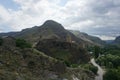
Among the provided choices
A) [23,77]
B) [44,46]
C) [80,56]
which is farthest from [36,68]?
[80,56]

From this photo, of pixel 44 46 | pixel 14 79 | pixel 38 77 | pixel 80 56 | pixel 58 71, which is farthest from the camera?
pixel 80 56

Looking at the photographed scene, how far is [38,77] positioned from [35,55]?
7.07 metres

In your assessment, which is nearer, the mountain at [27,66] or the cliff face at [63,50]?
the mountain at [27,66]

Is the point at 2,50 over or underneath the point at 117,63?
over

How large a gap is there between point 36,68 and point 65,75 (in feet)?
23.2

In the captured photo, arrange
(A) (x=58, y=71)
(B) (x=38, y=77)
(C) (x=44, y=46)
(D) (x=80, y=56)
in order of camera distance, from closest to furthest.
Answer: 1. (B) (x=38, y=77)
2. (A) (x=58, y=71)
3. (C) (x=44, y=46)
4. (D) (x=80, y=56)

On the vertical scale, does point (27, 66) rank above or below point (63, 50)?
below

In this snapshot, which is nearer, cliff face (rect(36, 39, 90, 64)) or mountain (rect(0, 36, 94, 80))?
mountain (rect(0, 36, 94, 80))

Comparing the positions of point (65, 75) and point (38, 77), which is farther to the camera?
point (65, 75)

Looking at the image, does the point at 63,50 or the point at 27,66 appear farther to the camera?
the point at 63,50

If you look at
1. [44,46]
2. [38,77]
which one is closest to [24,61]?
[38,77]

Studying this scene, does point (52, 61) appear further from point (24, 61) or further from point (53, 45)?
point (53, 45)

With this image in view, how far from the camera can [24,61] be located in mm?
48625

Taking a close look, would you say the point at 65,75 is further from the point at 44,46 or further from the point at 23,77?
the point at 44,46
